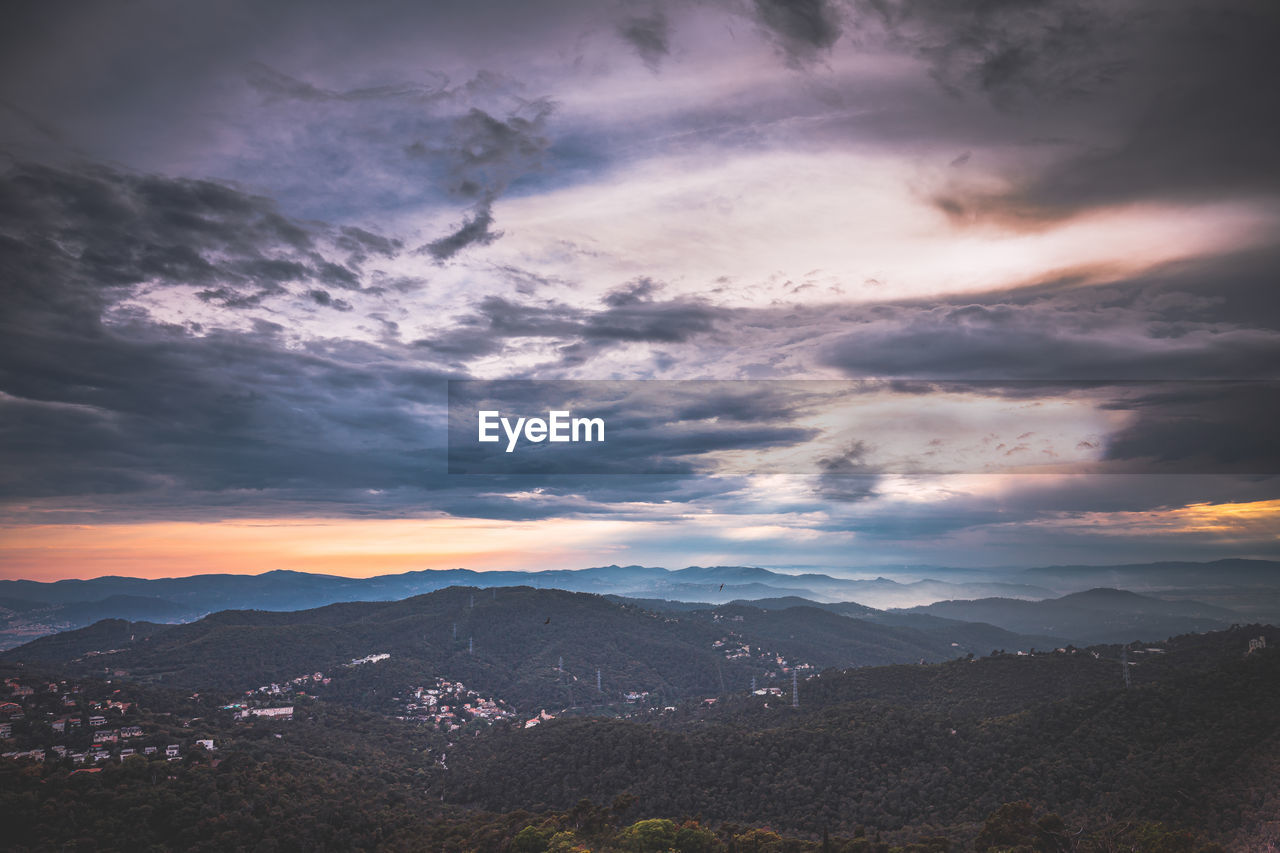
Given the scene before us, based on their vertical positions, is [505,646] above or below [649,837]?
below

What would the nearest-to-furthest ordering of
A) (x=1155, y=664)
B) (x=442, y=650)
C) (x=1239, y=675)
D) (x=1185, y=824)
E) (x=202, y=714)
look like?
(x=1185, y=824)
(x=1239, y=675)
(x=1155, y=664)
(x=202, y=714)
(x=442, y=650)

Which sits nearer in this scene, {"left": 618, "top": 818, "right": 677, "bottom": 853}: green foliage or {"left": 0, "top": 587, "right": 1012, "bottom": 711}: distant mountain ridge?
{"left": 618, "top": 818, "right": 677, "bottom": 853}: green foliage

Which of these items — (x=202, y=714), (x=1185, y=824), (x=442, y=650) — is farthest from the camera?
(x=442, y=650)

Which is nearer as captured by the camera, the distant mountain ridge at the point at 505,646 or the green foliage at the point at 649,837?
the green foliage at the point at 649,837

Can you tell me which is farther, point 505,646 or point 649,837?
point 505,646

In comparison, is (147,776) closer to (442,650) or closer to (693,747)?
(693,747)

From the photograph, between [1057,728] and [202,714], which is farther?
[202,714]

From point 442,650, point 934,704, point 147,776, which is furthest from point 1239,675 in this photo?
point 442,650

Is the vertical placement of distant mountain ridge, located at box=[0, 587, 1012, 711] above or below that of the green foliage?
below

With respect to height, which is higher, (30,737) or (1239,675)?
(1239,675)

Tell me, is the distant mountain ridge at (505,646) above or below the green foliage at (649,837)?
below

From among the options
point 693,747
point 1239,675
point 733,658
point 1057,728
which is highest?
point 1239,675
